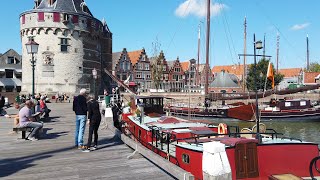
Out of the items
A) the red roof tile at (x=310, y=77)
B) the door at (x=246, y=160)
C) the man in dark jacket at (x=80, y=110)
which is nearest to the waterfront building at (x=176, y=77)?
the red roof tile at (x=310, y=77)

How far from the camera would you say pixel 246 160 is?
268 inches

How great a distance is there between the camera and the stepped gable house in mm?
44375

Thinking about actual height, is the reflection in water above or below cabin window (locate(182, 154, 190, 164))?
below

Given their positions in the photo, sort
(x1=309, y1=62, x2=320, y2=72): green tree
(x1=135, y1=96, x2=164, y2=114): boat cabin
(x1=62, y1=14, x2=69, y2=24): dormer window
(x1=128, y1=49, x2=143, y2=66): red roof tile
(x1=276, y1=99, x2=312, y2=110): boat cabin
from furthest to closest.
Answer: (x1=309, y1=62, x2=320, y2=72): green tree < (x1=128, y1=49, x2=143, y2=66): red roof tile < (x1=62, y1=14, x2=69, y2=24): dormer window < (x1=276, y1=99, x2=312, y2=110): boat cabin < (x1=135, y1=96, x2=164, y2=114): boat cabin

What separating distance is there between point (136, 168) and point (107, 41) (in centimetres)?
5336

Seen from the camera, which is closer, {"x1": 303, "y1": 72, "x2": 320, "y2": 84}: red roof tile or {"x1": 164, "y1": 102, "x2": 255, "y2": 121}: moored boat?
{"x1": 164, "y1": 102, "x2": 255, "y2": 121}: moored boat

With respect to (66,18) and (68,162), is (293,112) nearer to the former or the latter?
(68,162)

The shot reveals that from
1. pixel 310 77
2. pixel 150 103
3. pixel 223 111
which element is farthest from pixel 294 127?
pixel 310 77

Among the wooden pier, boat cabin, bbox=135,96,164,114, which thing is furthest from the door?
boat cabin, bbox=135,96,164,114

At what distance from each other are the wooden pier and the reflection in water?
59.7 feet

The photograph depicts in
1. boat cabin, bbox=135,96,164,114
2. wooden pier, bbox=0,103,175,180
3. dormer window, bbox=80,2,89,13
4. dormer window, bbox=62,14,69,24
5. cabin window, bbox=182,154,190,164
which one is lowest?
wooden pier, bbox=0,103,175,180

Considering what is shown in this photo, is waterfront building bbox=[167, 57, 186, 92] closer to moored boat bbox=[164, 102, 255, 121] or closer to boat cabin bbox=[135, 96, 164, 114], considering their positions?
moored boat bbox=[164, 102, 255, 121]

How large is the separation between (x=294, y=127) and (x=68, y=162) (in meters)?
26.7

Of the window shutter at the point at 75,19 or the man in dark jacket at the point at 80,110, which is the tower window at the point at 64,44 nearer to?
the window shutter at the point at 75,19
